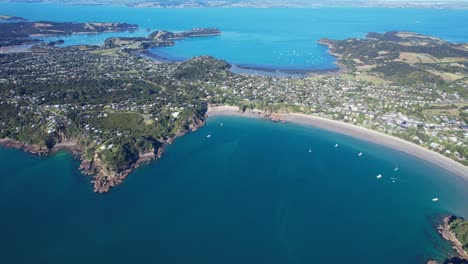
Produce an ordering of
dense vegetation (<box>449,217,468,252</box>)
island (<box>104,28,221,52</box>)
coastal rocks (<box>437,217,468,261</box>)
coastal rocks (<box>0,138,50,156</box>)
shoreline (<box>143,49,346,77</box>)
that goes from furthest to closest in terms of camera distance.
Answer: island (<box>104,28,221,52</box>), shoreline (<box>143,49,346,77</box>), coastal rocks (<box>0,138,50,156</box>), dense vegetation (<box>449,217,468,252</box>), coastal rocks (<box>437,217,468,261</box>)

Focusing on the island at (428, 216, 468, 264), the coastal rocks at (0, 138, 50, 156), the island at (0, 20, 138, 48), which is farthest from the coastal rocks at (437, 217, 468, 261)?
the island at (0, 20, 138, 48)

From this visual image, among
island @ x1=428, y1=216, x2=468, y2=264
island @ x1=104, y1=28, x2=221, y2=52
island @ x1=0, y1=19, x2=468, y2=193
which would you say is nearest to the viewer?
Result: island @ x1=428, y1=216, x2=468, y2=264

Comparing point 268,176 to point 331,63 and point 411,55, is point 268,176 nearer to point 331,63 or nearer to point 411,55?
point 331,63

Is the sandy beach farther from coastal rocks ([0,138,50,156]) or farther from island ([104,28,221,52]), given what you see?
island ([104,28,221,52])

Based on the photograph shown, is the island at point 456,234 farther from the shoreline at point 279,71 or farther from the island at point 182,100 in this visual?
the shoreline at point 279,71

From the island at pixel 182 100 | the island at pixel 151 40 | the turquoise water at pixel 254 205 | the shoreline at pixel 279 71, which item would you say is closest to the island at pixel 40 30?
the island at pixel 182 100

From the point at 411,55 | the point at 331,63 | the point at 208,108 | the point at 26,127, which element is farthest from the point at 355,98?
the point at 26,127
